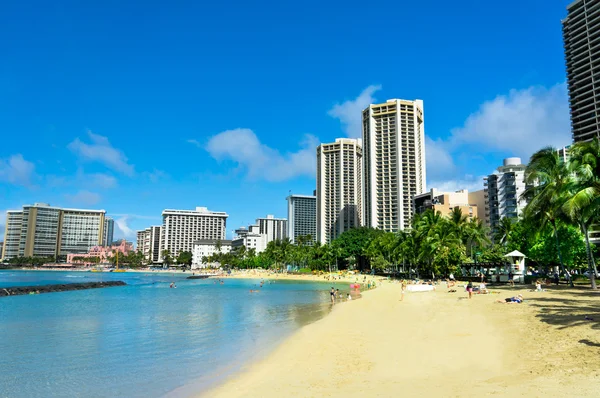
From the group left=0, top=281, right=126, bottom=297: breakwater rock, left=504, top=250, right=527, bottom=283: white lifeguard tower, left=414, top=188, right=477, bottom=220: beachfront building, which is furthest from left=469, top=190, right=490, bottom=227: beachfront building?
left=0, top=281, right=126, bottom=297: breakwater rock

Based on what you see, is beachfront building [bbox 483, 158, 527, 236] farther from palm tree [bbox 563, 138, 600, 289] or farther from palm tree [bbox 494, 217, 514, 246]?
palm tree [bbox 563, 138, 600, 289]

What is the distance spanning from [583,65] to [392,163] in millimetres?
59138

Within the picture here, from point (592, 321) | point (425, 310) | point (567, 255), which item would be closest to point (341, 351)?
point (592, 321)

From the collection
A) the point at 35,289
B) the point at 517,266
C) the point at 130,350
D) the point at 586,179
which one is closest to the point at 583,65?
the point at 517,266

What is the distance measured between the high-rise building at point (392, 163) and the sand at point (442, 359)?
119635 mm

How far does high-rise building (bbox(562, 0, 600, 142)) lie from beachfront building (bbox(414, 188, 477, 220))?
106ft

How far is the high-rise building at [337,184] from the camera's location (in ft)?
565

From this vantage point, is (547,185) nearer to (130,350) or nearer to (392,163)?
(130,350)

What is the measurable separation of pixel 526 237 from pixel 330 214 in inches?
4901

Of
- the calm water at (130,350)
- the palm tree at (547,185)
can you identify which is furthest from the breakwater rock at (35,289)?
the palm tree at (547,185)

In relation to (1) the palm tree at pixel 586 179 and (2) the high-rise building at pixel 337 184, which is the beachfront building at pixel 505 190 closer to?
(2) the high-rise building at pixel 337 184

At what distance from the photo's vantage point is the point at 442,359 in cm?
1255

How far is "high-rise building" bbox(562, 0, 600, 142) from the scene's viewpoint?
112 meters

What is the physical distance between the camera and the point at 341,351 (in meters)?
15.3
